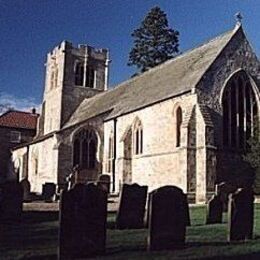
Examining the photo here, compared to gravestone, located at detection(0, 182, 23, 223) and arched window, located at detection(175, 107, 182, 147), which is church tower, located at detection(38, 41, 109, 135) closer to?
arched window, located at detection(175, 107, 182, 147)

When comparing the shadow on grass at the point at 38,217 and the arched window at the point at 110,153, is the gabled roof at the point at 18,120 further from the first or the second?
the shadow on grass at the point at 38,217

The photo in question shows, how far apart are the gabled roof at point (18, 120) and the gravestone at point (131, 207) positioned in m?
42.7

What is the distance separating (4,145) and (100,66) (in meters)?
14.2

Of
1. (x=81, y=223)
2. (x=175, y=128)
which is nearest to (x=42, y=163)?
(x=175, y=128)

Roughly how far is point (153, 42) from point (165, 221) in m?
50.8

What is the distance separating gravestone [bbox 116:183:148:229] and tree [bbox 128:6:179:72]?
4423 cm

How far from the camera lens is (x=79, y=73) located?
4781 cm

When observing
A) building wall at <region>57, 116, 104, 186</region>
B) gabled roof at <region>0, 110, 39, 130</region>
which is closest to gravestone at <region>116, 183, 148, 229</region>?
building wall at <region>57, 116, 104, 186</region>

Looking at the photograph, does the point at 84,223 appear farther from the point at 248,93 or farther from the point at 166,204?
the point at 248,93

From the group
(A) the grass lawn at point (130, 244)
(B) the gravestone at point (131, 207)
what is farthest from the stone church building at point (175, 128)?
(B) the gravestone at point (131, 207)

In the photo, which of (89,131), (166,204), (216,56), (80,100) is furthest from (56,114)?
(166,204)

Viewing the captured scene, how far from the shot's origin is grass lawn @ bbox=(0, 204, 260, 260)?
28.6ft

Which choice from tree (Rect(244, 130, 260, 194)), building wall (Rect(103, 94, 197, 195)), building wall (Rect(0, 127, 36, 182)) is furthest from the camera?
building wall (Rect(0, 127, 36, 182))

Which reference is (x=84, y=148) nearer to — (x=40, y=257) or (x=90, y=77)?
(x=90, y=77)
